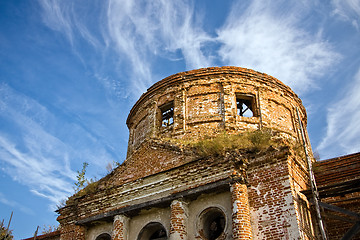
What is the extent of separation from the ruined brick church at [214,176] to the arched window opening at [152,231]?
32mm

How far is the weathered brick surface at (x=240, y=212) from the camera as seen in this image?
772 centimetres

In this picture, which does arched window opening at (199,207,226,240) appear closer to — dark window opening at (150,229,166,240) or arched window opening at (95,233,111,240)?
dark window opening at (150,229,166,240)

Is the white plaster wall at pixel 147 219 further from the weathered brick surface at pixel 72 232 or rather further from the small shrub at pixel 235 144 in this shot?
the small shrub at pixel 235 144

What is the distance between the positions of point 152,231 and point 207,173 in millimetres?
2782

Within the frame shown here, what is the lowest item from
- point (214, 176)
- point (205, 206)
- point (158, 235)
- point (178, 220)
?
point (178, 220)

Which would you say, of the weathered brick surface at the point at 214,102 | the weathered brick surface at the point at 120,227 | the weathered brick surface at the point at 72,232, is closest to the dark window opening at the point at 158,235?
the weathered brick surface at the point at 120,227

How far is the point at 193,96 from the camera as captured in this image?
13.8 metres

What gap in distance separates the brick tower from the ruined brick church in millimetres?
28

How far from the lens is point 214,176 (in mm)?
8938

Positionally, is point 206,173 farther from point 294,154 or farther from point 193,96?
point 193,96

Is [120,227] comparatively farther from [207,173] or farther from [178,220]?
[207,173]

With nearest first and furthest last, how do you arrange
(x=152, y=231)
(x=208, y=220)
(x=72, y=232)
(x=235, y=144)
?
(x=208, y=220) < (x=235, y=144) < (x=152, y=231) < (x=72, y=232)

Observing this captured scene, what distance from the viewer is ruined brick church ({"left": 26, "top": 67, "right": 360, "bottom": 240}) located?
8117mm

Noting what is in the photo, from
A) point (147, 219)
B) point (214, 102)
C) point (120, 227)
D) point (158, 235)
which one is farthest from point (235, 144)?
point (120, 227)
